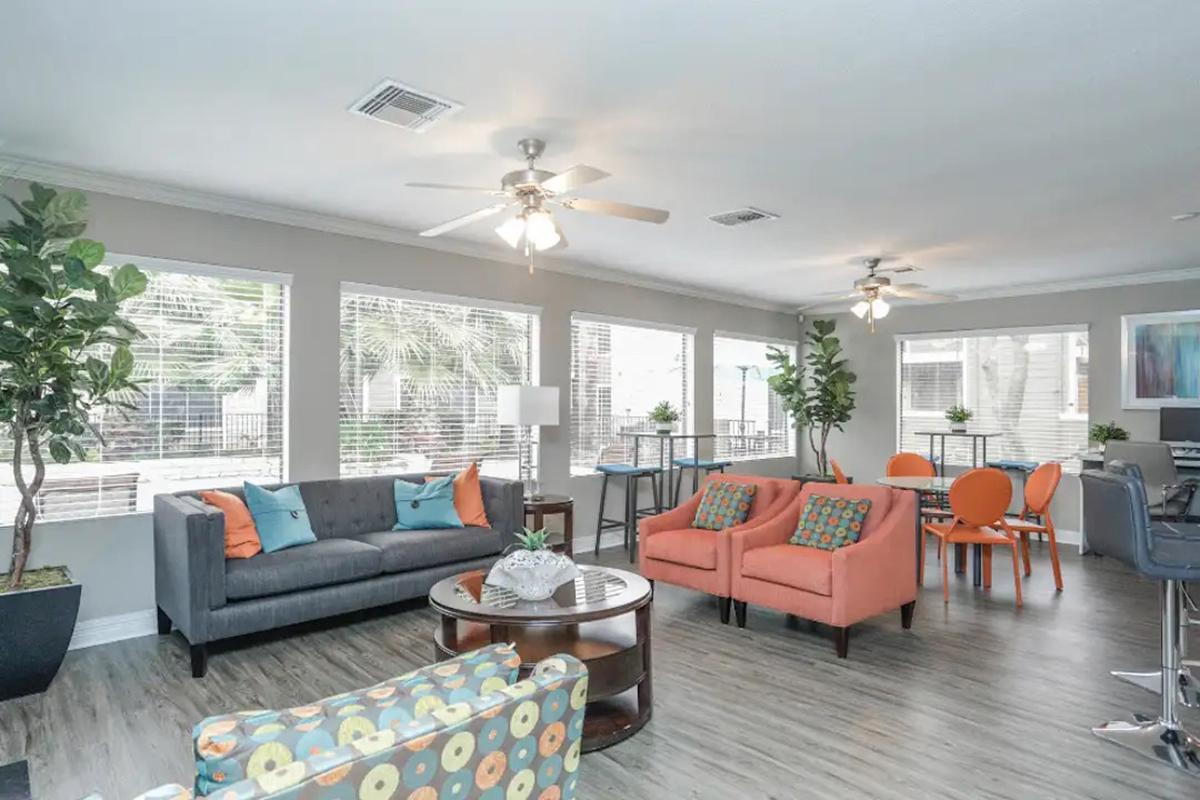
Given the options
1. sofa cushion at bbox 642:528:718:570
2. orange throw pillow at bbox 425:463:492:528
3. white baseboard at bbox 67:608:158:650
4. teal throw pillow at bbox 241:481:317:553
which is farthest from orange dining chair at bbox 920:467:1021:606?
white baseboard at bbox 67:608:158:650

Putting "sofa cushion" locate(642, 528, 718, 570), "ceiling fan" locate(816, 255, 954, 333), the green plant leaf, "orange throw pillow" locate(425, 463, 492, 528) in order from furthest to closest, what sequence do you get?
1. "ceiling fan" locate(816, 255, 954, 333)
2. "orange throw pillow" locate(425, 463, 492, 528)
3. "sofa cushion" locate(642, 528, 718, 570)
4. the green plant leaf

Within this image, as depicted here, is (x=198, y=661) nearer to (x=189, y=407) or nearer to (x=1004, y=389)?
(x=189, y=407)

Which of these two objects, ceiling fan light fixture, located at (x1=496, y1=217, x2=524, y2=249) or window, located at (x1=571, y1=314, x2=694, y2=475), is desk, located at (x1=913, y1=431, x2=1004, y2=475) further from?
ceiling fan light fixture, located at (x1=496, y1=217, x2=524, y2=249)

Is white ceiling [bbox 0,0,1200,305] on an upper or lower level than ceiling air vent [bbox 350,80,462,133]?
upper

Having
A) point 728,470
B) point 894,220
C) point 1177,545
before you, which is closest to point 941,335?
point 728,470

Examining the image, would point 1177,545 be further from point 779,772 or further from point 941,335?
point 941,335

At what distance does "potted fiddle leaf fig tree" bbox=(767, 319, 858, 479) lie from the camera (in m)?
8.45

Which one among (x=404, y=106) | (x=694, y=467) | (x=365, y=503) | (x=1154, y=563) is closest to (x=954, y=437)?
(x=694, y=467)

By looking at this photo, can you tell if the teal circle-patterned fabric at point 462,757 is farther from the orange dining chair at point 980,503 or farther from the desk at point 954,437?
the desk at point 954,437

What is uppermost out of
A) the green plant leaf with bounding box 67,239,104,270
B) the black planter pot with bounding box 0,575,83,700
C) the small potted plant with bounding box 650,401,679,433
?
the green plant leaf with bounding box 67,239,104,270

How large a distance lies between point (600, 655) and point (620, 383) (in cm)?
437

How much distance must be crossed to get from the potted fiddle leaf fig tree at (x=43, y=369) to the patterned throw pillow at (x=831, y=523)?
3824mm

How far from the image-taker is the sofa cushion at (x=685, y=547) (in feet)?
14.7

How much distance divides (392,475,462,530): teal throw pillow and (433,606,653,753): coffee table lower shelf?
157cm
